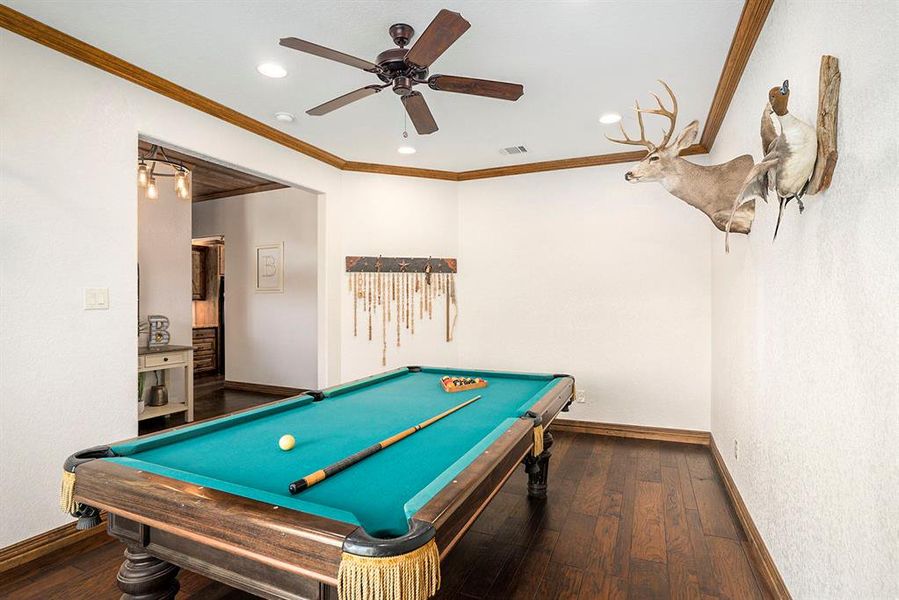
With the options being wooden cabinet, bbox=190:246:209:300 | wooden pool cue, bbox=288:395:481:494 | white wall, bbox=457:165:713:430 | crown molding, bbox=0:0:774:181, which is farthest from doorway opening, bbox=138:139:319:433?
wooden pool cue, bbox=288:395:481:494

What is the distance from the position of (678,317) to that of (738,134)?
71.0 inches

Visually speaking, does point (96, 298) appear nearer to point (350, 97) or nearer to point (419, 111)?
point (350, 97)

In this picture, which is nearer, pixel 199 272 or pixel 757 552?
pixel 757 552

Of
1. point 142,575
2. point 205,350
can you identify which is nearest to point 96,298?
point 142,575

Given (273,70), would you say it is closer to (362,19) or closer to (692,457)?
(362,19)

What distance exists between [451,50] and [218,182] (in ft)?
14.3

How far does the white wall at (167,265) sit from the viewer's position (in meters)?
4.72

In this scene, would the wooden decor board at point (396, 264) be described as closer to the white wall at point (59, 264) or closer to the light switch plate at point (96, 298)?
the white wall at point (59, 264)

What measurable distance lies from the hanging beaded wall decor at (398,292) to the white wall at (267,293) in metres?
1.41

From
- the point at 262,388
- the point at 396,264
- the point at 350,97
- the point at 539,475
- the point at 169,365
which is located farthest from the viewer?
the point at 262,388

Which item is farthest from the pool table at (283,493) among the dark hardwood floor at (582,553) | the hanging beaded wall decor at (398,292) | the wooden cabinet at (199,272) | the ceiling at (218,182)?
the wooden cabinet at (199,272)

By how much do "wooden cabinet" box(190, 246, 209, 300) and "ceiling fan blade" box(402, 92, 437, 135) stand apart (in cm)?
606

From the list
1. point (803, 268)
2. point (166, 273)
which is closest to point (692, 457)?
point (803, 268)

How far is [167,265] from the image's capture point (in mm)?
4859
